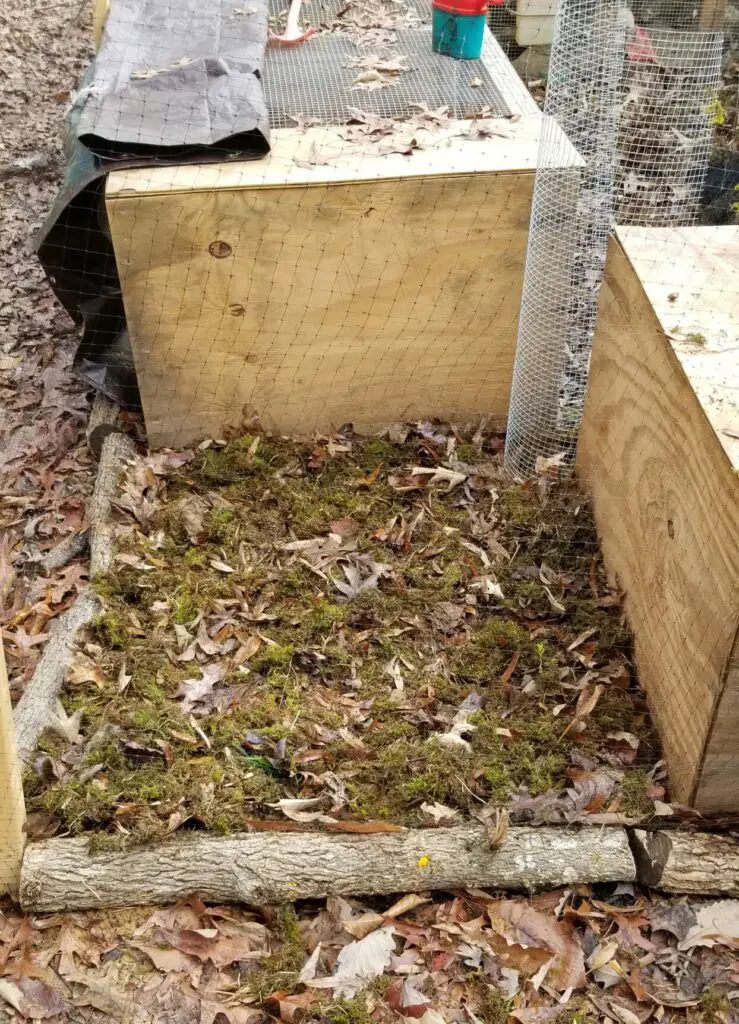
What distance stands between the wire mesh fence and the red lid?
0.25m

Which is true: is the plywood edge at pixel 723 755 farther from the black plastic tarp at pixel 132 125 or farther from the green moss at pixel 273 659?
the black plastic tarp at pixel 132 125

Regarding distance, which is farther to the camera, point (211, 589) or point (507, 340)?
point (507, 340)

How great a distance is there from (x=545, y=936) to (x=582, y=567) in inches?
61.9

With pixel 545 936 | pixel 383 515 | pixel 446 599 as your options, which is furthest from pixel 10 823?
pixel 383 515

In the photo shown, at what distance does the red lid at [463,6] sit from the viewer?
16.7 feet

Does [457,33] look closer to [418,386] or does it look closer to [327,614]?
[418,386]

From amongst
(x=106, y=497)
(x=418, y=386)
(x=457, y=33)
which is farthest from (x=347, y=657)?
(x=457, y=33)

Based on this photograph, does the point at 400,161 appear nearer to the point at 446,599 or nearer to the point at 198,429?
Answer: the point at 198,429

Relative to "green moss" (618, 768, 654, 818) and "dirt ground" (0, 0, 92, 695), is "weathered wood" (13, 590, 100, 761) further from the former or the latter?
"green moss" (618, 768, 654, 818)

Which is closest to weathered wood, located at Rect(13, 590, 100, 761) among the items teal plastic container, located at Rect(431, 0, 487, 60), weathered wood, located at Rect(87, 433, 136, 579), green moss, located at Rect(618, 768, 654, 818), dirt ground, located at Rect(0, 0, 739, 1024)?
weathered wood, located at Rect(87, 433, 136, 579)

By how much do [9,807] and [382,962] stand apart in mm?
1143

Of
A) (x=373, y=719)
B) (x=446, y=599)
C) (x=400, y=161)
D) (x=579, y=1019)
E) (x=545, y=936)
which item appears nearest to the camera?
(x=579, y=1019)

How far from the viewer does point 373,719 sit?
3.34 meters

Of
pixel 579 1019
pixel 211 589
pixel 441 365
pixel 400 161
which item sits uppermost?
pixel 400 161
